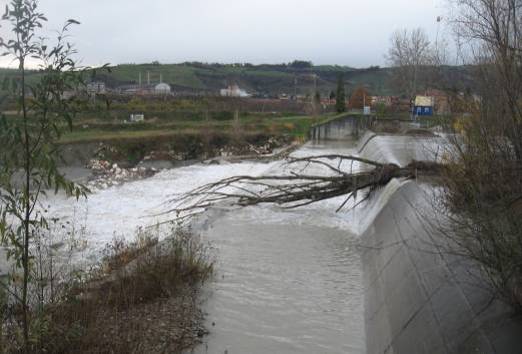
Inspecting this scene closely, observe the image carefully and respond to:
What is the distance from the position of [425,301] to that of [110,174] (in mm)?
22483

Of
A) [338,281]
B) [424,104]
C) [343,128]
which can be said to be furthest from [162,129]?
[338,281]

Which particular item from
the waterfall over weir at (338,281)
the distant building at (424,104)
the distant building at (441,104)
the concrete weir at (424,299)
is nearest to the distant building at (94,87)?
the waterfall over weir at (338,281)

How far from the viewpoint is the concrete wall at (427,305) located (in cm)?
522

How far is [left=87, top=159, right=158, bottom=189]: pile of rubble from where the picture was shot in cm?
2317

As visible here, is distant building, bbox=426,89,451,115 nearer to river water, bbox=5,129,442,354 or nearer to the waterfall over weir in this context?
the waterfall over weir

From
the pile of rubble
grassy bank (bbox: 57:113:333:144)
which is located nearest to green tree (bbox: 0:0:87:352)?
the pile of rubble

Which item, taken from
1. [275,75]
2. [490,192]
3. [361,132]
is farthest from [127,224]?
[275,75]

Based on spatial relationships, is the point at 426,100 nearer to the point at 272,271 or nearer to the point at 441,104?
the point at 441,104

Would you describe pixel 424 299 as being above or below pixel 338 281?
above

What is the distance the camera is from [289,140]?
40.2 meters

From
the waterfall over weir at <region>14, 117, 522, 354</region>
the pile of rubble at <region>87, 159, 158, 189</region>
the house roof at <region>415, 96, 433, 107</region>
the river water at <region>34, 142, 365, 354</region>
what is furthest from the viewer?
the pile of rubble at <region>87, 159, 158, 189</region>

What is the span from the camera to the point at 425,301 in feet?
21.3

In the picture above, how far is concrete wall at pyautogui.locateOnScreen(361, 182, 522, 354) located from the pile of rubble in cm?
1567

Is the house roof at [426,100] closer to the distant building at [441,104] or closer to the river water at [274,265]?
the distant building at [441,104]
